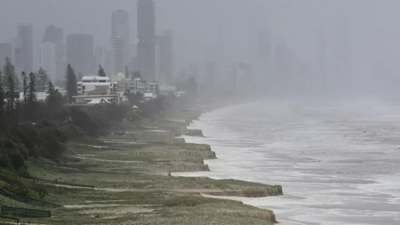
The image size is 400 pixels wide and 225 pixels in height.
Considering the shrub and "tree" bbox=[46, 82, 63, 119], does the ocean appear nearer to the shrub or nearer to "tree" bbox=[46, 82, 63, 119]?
the shrub

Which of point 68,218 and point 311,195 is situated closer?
point 68,218

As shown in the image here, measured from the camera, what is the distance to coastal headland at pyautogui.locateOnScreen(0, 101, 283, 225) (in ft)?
102

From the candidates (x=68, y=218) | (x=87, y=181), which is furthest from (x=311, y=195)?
(x=68, y=218)

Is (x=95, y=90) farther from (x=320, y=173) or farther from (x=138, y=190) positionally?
(x=138, y=190)

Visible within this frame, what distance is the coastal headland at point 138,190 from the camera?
1220 inches

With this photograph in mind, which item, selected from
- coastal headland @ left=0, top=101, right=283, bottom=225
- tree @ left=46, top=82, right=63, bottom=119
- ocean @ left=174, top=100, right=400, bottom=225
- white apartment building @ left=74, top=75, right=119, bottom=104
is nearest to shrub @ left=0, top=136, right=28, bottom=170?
coastal headland @ left=0, top=101, right=283, bottom=225

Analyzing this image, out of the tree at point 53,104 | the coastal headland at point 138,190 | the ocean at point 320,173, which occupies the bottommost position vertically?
the ocean at point 320,173

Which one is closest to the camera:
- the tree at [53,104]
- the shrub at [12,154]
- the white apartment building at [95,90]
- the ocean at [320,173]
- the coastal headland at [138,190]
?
the coastal headland at [138,190]

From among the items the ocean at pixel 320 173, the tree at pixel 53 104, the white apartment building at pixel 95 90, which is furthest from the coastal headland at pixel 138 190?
the white apartment building at pixel 95 90

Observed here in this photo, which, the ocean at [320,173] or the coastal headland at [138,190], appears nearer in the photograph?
the coastal headland at [138,190]

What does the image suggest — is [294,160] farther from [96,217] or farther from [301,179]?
[96,217]

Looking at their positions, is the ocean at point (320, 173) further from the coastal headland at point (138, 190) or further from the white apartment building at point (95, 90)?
the white apartment building at point (95, 90)

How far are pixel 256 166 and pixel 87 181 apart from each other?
22579mm

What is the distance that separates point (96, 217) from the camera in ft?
101
